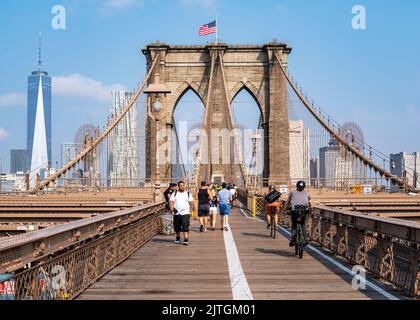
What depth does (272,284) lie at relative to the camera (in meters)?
8.20

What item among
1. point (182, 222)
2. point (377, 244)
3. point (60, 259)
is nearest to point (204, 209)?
point (182, 222)

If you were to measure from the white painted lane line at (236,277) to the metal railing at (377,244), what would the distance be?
6.90 ft

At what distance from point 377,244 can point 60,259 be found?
5.01 meters

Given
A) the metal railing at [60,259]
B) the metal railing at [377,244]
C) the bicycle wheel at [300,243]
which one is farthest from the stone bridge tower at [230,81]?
the metal railing at [60,259]

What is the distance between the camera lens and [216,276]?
8945 mm

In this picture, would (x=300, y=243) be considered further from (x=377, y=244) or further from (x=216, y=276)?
(x=216, y=276)

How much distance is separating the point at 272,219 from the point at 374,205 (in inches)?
220

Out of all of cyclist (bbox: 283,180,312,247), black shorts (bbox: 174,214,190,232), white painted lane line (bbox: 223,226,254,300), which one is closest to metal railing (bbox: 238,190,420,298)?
cyclist (bbox: 283,180,312,247)

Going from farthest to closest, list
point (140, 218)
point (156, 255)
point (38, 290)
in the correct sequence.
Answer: point (140, 218) → point (156, 255) → point (38, 290)

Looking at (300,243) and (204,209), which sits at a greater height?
(204,209)

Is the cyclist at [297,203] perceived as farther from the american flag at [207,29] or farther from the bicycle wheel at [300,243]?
the american flag at [207,29]

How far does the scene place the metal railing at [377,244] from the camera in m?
7.55
